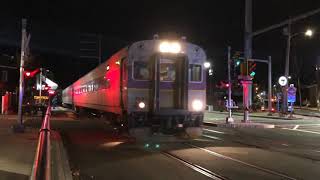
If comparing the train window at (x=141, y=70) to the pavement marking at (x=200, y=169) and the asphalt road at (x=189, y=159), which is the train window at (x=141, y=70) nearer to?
the asphalt road at (x=189, y=159)

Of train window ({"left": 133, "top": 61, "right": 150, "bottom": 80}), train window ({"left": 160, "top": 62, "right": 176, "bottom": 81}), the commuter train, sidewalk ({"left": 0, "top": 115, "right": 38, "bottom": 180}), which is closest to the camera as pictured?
sidewalk ({"left": 0, "top": 115, "right": 38, "bottom": 180})

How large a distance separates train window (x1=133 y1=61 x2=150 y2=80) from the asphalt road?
7.30 ft

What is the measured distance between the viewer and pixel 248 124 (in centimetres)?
2945

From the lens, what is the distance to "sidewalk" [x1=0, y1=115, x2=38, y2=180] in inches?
423

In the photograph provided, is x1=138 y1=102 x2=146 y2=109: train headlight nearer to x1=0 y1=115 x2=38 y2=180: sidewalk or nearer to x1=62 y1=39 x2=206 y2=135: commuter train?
x1=62 y1=39 x2=206 y2=135: commuter train

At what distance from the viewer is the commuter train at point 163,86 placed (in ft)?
57.7

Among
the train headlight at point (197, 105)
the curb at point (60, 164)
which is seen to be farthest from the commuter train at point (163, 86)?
the curb at point (60, 164)

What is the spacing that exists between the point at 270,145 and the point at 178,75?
3.96m

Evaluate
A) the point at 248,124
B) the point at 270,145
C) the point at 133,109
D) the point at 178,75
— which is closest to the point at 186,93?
the point at 178,75

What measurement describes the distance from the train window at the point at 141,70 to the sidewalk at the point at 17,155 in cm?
413

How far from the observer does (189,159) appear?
535 inches

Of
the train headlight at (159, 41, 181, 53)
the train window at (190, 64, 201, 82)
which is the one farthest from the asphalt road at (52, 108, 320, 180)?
the train headlight at (159, 41, 181, 53)

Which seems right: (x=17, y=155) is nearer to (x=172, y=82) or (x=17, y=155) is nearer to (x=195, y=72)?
(x=172, y=82)

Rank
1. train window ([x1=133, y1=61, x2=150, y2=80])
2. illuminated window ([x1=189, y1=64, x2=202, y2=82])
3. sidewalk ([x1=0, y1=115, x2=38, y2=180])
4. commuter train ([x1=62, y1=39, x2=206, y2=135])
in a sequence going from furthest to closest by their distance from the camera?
illuminated window ([x1=189, y1=64, x2=202, y2=82]) < train window ([x1=133, y1=61, x2=150, y2=80]) < commuter train ([x1=62, y1=39, x2=206, y2=135]) < sidewalk ([x1=0, y1=115, x2=38, y2=180])
